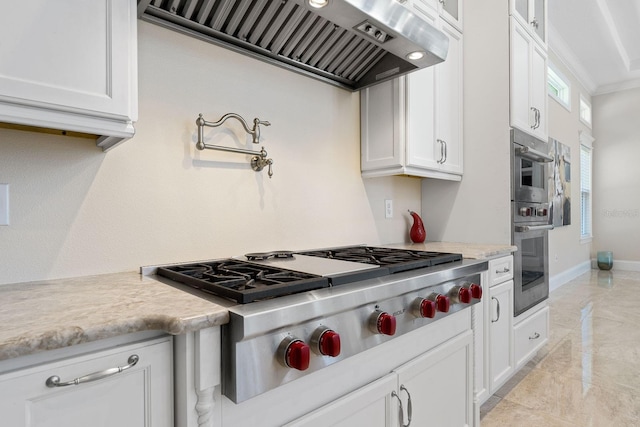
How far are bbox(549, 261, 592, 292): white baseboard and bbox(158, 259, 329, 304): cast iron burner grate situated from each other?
4797 millimetres

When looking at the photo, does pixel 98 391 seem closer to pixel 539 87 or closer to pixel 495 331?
pixel 495 331

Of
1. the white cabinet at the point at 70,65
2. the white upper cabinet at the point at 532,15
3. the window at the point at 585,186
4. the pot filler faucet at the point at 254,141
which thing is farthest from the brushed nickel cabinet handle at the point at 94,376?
the window at the point at 585,186

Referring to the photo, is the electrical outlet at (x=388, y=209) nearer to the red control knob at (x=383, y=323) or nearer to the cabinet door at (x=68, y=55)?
the red control knob at (x=383, y=323)

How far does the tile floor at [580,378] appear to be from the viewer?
1.95 metres

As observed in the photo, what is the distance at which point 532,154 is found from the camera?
243 cm

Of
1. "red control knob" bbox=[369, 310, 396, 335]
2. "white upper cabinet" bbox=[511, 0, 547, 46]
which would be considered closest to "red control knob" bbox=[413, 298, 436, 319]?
"red control knob" bbox=[369, 310, 396, 335]

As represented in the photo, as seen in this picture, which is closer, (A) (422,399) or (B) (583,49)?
(A) (422,399)

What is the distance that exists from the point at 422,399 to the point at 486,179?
154cm

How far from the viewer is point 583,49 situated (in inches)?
196

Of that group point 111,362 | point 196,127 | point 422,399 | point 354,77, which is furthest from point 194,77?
point 422,399

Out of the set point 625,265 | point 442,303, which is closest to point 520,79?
point 442,303

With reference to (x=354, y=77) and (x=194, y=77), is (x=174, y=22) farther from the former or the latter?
(x=354, y=77)

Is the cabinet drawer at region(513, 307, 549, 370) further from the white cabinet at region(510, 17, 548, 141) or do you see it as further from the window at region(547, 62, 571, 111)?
the window at region(547, 62, 571, 111)

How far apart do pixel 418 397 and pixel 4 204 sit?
1.50m
